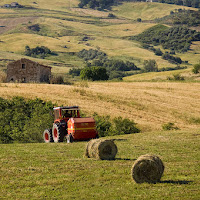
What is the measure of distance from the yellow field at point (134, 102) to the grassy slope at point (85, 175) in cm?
1830

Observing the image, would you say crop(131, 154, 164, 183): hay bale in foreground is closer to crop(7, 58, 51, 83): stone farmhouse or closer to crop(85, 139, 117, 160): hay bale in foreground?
crop(85, 139, 117, 160): hay bale in foreground

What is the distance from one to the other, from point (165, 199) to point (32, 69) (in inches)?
2385

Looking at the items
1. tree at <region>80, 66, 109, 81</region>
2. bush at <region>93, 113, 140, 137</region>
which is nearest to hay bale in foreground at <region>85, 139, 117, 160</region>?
bush at <region>93, 113, 140, 137</region>

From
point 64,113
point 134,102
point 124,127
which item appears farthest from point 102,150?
point 134,102

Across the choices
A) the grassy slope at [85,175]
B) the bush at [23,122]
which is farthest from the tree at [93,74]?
the grassy slope at [85,175]

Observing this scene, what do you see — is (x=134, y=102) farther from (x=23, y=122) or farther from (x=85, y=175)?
(x=85, y=175)

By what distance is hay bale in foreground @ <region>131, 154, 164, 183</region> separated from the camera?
12.7 meters

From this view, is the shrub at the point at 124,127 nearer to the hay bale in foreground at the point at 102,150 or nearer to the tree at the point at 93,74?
the hay bale in foreground at the point at 102,150

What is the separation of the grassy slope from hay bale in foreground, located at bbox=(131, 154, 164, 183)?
0.22m

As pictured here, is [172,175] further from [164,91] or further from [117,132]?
[164,91]

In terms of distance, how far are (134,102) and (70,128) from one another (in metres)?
29.8

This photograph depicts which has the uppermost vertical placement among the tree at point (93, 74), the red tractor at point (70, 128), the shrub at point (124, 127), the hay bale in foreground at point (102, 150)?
the hay bale in foreground at point (102, 150)

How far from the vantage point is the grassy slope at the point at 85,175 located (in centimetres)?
1198

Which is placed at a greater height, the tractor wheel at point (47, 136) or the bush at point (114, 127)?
the tractor wheel at point (47, 136)
